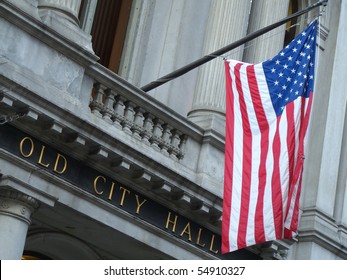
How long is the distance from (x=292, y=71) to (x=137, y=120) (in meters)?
2.59

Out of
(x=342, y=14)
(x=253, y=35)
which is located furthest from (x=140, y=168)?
(x=342, y=14)

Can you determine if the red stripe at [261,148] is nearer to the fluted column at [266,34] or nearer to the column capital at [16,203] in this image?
the column capital at [16,203]

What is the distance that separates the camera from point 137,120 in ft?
61.3

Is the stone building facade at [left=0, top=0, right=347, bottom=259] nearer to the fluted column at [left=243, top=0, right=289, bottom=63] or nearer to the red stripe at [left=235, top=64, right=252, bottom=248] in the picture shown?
the fluted column at [left=243, top=0, right=289, bottom=63]

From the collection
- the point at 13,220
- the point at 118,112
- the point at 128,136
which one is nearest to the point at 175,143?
the point at 128,136

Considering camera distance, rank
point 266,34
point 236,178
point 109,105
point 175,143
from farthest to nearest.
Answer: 1. point 266,34
2. point 175,143
3. point 109,105
4. point 236,178

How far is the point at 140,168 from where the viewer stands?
699 inches

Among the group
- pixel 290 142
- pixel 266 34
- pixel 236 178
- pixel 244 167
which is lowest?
pixel 236 178

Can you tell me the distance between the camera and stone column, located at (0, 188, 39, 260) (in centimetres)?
1593

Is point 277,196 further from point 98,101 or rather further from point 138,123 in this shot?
point 98,101

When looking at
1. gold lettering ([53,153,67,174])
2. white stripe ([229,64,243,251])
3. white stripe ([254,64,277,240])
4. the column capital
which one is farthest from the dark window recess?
the column capital

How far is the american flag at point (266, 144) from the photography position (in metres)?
17.1

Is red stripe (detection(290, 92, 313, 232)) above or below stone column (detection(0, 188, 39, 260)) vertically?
above
